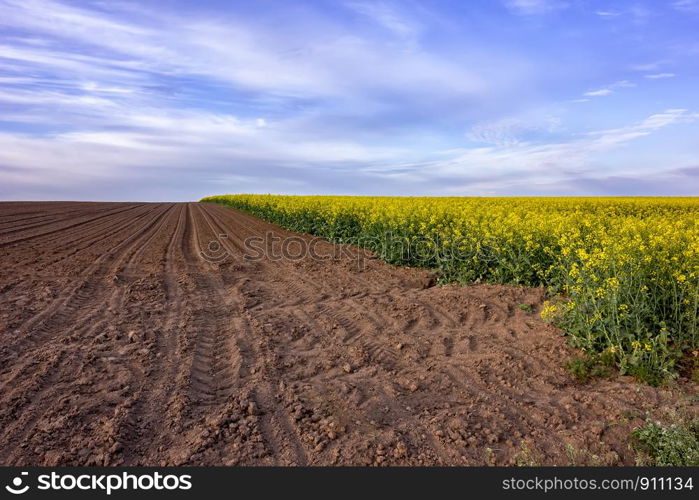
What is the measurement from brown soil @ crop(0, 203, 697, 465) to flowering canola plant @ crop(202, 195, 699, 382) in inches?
20.8

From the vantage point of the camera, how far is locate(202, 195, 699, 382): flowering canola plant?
251 inches

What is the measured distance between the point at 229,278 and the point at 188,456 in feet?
25.8

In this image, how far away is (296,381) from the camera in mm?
6000

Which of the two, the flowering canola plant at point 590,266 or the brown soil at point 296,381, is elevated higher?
the flowering canola plant at point 590,266

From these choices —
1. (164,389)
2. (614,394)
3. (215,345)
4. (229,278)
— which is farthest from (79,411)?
(229,278)

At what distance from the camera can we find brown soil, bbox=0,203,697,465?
4.52 metres

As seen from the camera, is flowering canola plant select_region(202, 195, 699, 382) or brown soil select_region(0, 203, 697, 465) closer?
brown soil select_region(0, 203, 697, 465)

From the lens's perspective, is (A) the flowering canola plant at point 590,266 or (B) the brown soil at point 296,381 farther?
(A) the flowering canola plant at point 590,266

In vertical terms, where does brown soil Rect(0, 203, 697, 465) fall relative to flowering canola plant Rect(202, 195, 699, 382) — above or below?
below

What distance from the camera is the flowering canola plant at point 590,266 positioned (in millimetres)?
6387

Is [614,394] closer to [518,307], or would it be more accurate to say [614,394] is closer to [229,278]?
[518,307]

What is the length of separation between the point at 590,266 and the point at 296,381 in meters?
4.62

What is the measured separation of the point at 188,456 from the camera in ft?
14.2

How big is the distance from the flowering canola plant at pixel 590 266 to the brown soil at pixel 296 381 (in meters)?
0.53
